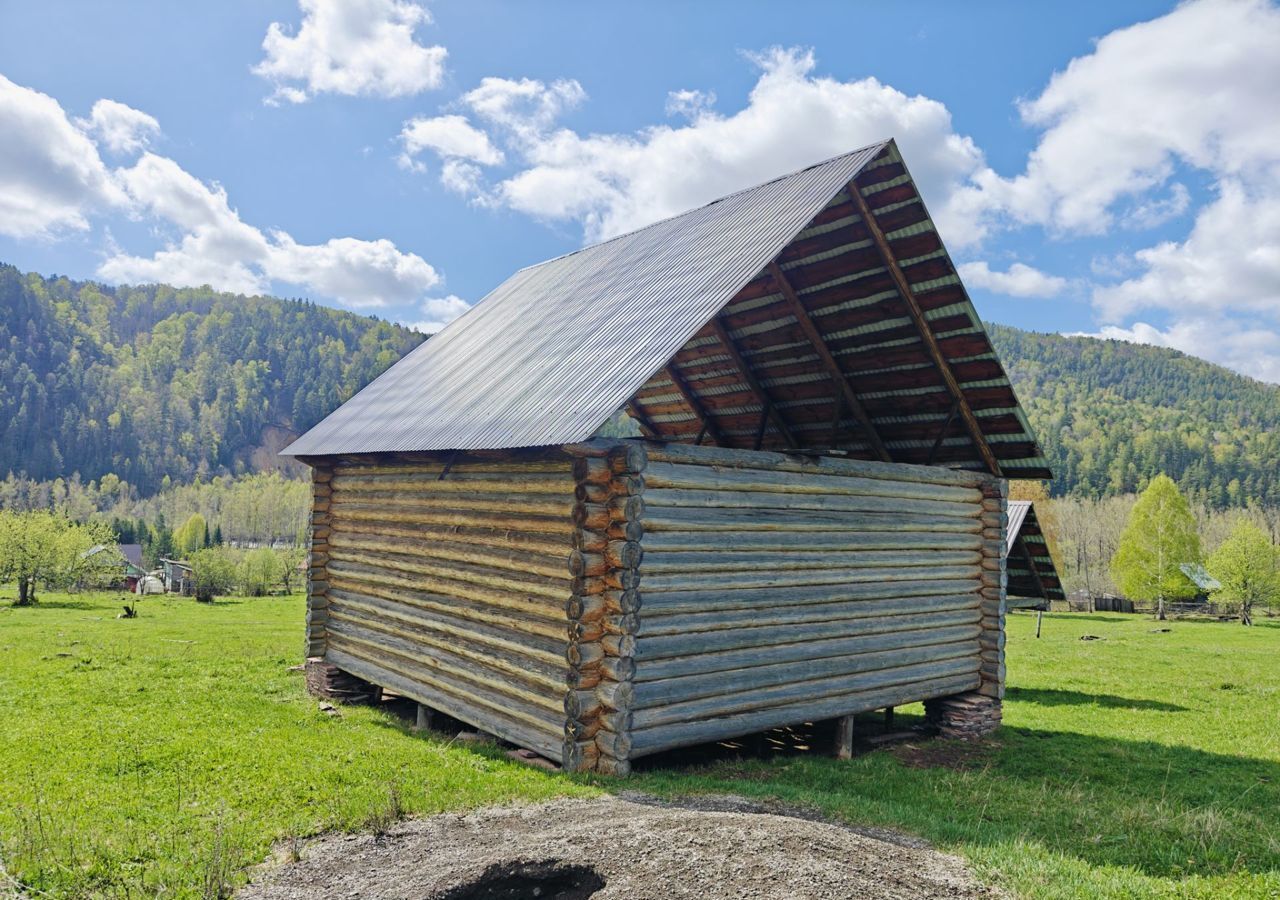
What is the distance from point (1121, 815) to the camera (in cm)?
915

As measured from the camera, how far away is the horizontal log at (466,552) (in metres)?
9.88

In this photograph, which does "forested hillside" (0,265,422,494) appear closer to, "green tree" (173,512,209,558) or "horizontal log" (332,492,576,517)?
"green tree" (173,512,209,558)

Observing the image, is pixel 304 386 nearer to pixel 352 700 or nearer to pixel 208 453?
pixel 208 453

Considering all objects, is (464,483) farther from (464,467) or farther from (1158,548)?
(1158,548)

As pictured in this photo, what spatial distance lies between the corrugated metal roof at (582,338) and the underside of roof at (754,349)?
0.13 ft

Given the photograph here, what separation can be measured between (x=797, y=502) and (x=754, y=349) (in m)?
3.55

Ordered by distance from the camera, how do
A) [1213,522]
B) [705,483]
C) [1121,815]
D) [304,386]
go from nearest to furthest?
[1121,815] < [705,483] < [1213,522] < [304,386]

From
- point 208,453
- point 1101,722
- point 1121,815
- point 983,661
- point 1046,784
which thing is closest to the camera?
point 1121,815

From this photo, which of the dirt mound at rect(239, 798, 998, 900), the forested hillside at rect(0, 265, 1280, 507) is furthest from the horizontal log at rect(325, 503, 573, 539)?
the forested hillside at rect(0, 265, 1280, 507)

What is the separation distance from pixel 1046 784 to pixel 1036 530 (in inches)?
411

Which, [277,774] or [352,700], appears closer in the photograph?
[277,774]

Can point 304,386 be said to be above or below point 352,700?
above

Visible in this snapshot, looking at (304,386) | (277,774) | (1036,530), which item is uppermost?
(304,386)

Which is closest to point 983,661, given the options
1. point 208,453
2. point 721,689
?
point 721,689
